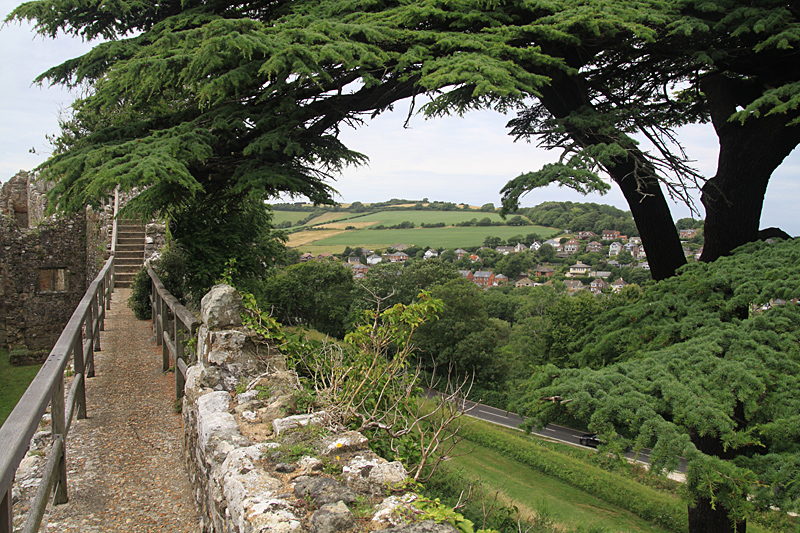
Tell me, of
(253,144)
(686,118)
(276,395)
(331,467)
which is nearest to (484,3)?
(253,144)

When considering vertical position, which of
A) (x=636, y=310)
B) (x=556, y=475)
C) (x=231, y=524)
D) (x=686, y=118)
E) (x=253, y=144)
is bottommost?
(x=556, y=475)

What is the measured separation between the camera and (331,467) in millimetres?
2588

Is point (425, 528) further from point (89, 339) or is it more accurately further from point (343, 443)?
point (89, 339)

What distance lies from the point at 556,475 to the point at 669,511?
3836mm

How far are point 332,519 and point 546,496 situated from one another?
49.8ft

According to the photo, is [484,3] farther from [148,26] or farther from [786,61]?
[148,26]

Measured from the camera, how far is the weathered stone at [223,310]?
411cm

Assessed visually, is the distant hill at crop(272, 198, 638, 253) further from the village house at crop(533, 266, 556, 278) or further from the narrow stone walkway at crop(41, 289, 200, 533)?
the narrow stone walkway at crop(41, 289, 200, 533)

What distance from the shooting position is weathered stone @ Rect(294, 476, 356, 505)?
2.26 m

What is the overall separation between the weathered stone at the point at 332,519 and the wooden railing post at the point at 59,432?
2210 millimetres

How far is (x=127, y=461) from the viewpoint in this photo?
4.23m

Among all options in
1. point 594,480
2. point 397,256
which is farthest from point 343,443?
point 397,256

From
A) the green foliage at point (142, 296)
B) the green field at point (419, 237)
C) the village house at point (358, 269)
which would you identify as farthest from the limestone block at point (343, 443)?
the green field at point (419, 237)

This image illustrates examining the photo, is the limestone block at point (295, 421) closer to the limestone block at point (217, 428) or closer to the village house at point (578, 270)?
the limestone block at point (217, 428)
